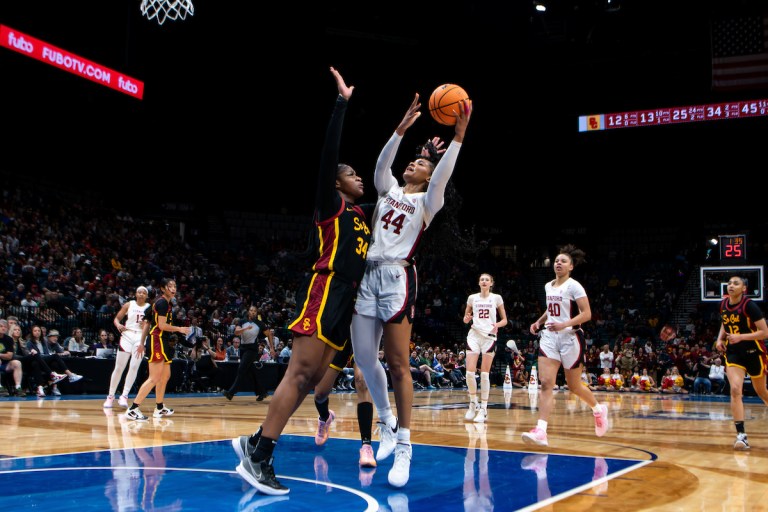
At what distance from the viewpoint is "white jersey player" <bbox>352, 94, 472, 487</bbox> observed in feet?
14.9

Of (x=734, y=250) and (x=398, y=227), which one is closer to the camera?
(x=398, y=227)

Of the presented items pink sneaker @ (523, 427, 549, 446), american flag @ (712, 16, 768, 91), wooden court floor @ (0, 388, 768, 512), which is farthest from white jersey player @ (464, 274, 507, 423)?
american flag @ (712, 16, 768, 91)

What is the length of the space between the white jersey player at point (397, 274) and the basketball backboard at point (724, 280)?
1589cm

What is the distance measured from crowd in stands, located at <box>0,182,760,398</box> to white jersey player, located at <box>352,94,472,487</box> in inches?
413

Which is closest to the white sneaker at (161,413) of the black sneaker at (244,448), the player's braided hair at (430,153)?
the black sneaker at (244,448)

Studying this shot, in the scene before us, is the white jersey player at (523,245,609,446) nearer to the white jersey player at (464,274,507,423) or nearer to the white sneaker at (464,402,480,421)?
the white sneaker at (464,402,480,421)

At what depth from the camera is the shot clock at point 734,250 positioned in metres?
18.7

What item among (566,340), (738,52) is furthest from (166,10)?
(738,52)

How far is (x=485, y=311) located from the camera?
10.1 meters

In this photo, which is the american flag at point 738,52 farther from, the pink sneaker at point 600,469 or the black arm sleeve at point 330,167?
the black arm sleeve at point 330,167

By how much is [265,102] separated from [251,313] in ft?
54.0

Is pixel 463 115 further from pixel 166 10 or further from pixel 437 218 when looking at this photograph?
pixel 166 10

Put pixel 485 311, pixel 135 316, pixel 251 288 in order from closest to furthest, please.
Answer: pixel 485 311
pixel 135 316
pixel 251 288

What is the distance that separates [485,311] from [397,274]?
18.7 feet
